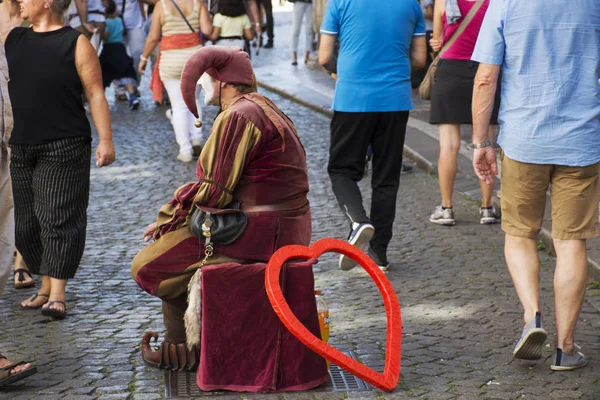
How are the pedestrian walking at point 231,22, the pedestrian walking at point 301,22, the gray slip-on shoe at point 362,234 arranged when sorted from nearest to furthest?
the gray slip-on shoe at point 362,234
the pedestrian walking at point 231,22
the pedestrian walking at point 301,22

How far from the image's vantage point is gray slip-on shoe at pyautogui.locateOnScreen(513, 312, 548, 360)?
191 inches

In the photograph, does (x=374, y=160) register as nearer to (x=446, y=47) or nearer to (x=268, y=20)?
(x=446, y=47)

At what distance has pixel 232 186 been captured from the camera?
477 cm

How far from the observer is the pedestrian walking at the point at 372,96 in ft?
22.0

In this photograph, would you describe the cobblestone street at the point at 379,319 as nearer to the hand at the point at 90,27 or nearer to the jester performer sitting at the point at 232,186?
the jester performer sitting at the point at 232,186

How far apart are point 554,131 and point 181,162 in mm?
6470

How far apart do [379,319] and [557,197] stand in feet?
4.34

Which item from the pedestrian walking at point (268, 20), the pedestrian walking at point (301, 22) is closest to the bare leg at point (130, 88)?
the pedestrian walking at point (301, 22)

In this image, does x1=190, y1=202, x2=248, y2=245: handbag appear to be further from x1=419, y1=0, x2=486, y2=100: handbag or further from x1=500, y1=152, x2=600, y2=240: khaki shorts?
x1=419, y1=0, x2=486, y2=100: handbag

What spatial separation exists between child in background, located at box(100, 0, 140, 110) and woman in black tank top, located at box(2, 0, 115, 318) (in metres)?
8.63

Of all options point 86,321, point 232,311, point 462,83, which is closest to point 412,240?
point 462,83

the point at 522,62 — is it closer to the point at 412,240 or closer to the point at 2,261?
the point at 2,261

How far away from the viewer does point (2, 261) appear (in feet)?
16.4

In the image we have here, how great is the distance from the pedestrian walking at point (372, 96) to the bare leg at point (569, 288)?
1.77 meters
